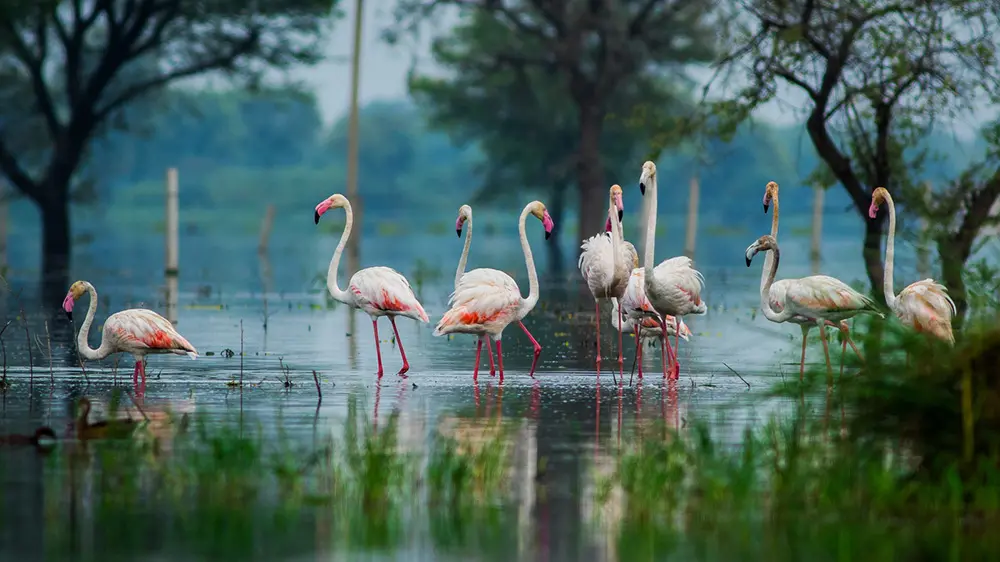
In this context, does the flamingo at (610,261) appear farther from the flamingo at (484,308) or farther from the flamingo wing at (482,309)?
the flamingo wing at (482,309)

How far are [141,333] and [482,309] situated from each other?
10.4ft

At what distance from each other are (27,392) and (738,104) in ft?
42.4

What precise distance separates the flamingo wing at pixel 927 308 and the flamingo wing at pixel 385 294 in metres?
4.62

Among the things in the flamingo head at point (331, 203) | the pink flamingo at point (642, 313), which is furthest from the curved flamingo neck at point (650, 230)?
the flamingo head at point (331, 203)

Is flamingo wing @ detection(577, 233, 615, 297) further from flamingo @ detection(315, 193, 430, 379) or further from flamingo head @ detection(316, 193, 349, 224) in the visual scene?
flamingo head @ detection(316, 193, 349, 224)

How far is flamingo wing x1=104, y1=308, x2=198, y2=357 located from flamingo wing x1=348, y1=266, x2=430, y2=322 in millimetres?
2375

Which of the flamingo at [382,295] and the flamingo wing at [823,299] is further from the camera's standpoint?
the flamingo at [382,295]

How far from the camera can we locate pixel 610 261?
16.9 m

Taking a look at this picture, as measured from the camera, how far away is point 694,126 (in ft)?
81.1

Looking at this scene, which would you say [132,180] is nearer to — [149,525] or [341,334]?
[341,334]

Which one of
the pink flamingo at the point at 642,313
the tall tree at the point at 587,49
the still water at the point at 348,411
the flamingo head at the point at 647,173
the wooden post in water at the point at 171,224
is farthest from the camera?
the tall tree at the point at 587,49

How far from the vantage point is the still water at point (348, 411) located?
7918mm

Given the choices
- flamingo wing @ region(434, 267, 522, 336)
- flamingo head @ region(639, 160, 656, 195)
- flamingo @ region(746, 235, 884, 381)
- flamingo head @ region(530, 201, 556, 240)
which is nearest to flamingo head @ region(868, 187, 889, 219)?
flamingo @ region(746, 235, 884, 381)

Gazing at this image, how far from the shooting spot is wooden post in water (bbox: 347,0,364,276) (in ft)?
138
